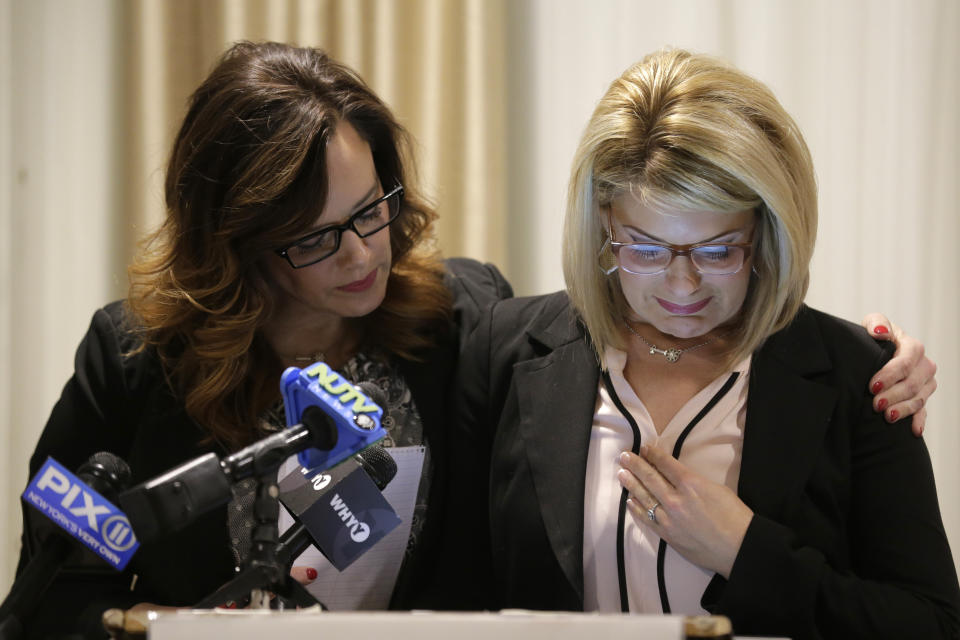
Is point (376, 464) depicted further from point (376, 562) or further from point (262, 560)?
point (376, 562)

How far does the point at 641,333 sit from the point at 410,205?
1.77 feet

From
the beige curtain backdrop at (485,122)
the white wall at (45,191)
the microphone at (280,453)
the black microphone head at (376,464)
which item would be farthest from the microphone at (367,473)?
the white wall at (45,191)

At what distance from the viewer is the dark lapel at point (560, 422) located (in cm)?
153

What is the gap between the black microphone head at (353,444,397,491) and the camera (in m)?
1.26

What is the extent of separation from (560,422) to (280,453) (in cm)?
67

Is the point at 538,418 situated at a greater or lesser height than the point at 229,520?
greater

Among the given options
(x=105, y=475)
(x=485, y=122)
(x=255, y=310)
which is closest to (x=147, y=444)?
(x=255, y=310)

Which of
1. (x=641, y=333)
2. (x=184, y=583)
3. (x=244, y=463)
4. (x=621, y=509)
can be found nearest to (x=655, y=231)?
(x=641, y=333)

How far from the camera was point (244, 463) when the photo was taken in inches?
40.3

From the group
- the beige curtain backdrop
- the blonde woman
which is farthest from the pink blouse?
the beige curtain backdrop

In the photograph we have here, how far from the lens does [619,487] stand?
1.55 m

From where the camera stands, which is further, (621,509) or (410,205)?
(410,205)

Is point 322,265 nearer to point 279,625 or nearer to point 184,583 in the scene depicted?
point 184,583

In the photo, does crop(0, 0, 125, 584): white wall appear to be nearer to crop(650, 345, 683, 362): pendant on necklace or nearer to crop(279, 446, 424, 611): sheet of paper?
crop(279, 446, 424, 611): sheet of paper
